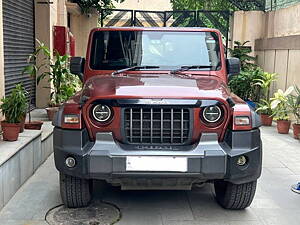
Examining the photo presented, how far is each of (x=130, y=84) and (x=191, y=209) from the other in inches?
56.1

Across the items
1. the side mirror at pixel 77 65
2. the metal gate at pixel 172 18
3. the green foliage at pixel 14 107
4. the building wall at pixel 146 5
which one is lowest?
the green foliage at pixel 14 107

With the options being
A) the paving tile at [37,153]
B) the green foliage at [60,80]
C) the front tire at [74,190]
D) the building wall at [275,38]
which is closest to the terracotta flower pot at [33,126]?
the paving tile at [37,153]

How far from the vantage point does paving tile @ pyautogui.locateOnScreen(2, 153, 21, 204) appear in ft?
13.9

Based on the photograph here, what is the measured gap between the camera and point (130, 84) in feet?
13.1

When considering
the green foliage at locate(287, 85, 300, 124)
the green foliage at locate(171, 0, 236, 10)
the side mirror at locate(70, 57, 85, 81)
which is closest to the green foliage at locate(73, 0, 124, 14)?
the green foliage at locate(171, 0, 236, 10)

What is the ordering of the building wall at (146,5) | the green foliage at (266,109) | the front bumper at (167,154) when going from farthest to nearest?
the building wall at (146,5), the green foliage at (266,109), the front bumper at (167,154)

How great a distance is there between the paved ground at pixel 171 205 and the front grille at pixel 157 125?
32.3 inches

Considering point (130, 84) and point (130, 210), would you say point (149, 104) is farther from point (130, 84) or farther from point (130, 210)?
point (130, 210)

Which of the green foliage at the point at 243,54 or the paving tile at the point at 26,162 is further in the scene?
the green foliage at the point at 243,54

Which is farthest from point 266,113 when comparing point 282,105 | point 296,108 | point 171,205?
point 171,205

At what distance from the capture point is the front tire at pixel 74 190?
399 centimetres

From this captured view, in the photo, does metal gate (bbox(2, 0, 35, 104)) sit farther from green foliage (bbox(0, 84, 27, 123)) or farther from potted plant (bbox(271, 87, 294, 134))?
potted plant (bbox(271, 87, 294, 134))

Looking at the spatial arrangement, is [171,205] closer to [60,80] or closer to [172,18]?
[60,80]

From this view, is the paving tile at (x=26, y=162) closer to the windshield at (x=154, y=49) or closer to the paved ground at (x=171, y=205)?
the paved ground at (x=171, y=205)
